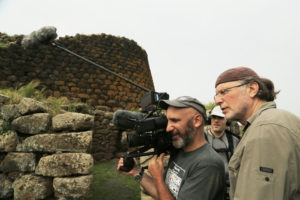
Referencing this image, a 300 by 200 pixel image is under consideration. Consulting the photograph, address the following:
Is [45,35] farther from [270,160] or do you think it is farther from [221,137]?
[270,160]

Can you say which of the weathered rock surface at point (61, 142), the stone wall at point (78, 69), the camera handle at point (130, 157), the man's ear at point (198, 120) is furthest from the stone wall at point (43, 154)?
the stone wall at point (78, 69)

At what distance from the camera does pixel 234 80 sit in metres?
1.12

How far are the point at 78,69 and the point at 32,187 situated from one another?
6.57 metres

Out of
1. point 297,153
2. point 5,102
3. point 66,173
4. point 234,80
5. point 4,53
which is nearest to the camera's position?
point 297,153

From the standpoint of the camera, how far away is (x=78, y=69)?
8.22 meters

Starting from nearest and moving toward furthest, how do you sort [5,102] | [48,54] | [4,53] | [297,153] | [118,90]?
[297,153] < [5,102] < [4,53] < [48,54] < [118,90]

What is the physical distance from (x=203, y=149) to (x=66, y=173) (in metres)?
2.07

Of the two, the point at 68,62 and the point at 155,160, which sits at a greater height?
the point at 68,62

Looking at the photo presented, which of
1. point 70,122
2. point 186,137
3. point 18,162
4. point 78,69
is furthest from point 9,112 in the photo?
point 78,69

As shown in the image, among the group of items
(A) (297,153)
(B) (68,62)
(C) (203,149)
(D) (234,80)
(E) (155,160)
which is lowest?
(E) (155,160)

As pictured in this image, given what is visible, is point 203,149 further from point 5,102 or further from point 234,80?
point 5,102

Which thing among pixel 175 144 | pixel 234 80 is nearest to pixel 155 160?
pixel 175 144

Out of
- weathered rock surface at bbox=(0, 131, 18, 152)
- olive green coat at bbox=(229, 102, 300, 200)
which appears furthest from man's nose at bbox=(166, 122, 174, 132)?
weathered rock surface at bbox=(0, 131, 18, 152)

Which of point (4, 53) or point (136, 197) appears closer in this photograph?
point (136, 197)
